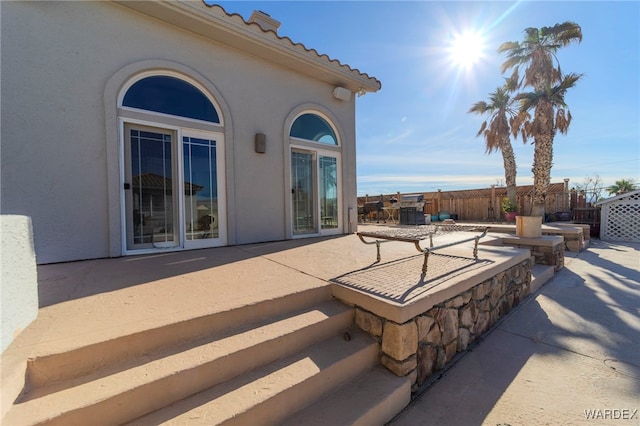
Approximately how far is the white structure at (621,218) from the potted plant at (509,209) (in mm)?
2857

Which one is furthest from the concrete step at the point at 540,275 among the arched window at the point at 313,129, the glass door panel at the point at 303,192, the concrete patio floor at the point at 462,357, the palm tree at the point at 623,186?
the palm tree at the point at 623,186

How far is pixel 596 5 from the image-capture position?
643 centimetres

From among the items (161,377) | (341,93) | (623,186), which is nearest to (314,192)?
(341,93)

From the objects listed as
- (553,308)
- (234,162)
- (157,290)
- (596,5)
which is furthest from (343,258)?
(596,5)

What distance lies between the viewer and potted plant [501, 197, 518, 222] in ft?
40.8

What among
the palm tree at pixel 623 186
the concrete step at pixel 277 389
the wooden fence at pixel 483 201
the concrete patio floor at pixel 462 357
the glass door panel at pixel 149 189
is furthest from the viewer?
the palm tree at pixel 623 186

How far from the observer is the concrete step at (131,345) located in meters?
1.39

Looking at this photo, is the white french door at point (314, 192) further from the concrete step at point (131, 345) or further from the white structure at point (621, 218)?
the white structure at point (621, 218)

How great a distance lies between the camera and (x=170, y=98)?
4.38 meters

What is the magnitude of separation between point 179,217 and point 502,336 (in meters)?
4.96

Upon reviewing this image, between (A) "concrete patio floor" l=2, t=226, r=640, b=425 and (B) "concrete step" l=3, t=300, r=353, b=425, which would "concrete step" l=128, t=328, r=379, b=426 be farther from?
(A) "concrete patio floor" l=2, t=226, r=640, b=425

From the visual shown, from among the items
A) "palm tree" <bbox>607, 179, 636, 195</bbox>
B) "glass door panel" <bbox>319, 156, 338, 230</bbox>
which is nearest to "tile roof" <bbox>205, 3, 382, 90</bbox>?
"glass door panel" <bbox>319, 156, 338, 230</bbox>

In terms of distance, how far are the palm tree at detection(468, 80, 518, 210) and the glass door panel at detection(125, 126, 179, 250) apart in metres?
14.7

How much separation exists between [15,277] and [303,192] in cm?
488
